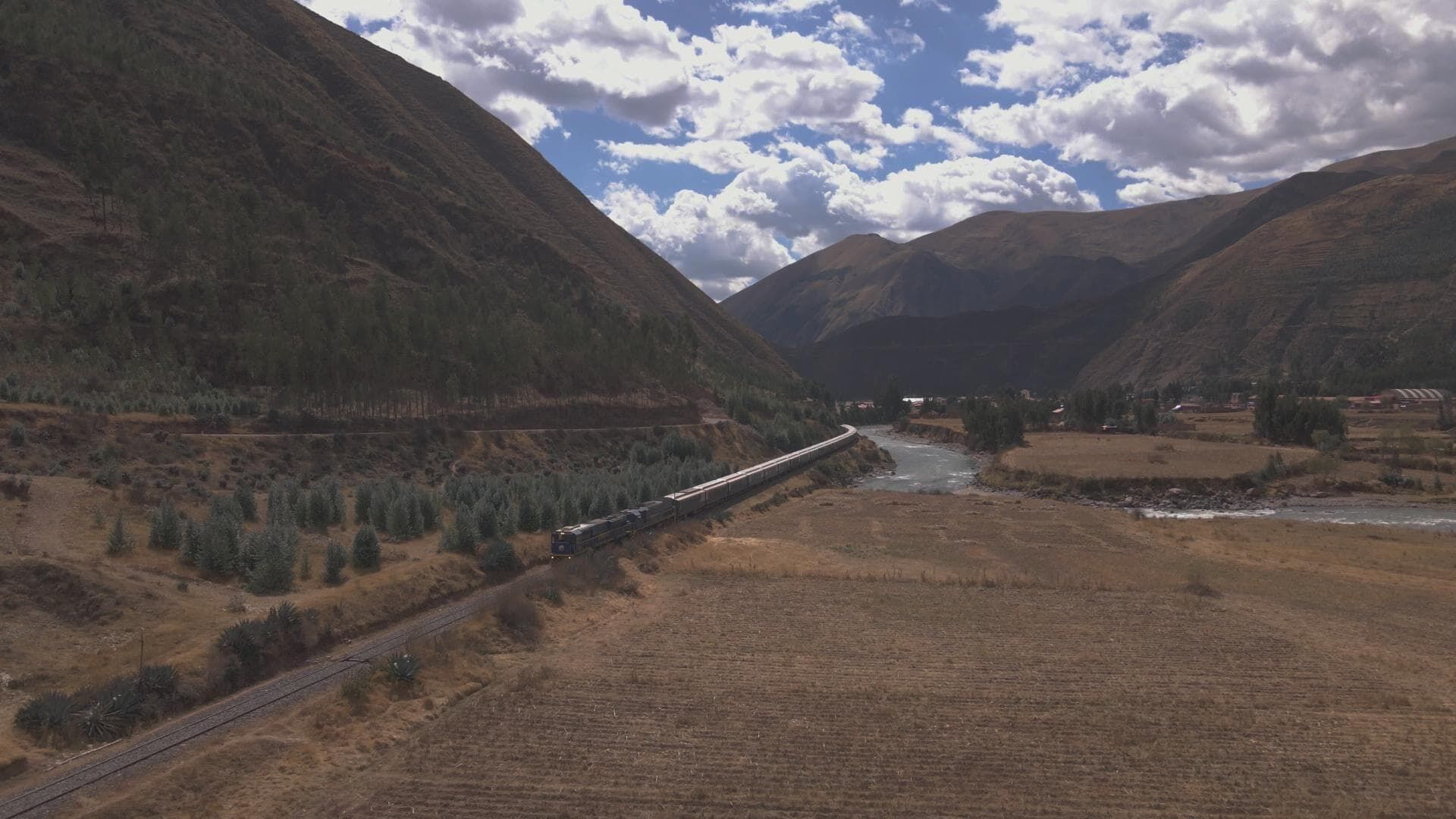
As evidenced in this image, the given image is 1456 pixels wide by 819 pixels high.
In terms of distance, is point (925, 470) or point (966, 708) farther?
point (925, 470)

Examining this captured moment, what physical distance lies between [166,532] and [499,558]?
11.6 metres

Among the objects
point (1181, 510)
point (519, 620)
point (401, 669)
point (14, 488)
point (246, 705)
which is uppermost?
point (14, 488)

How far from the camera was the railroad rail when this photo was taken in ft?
52.9

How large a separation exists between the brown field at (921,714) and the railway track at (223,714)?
4.49ft

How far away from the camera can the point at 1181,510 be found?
69.0 m

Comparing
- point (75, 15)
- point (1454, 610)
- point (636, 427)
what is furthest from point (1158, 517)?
point (75, 15)

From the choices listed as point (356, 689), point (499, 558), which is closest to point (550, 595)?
Result: point (499, 558)

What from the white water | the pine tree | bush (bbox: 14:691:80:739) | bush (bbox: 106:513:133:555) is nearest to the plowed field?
bush (bbox: 14:691:80:739)

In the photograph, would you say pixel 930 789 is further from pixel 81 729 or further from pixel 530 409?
pixel 530 409

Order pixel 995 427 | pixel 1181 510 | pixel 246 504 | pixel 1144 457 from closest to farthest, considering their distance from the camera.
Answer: pixel 246 504
pixel 1181 510
pixel 1144 457
pixel 995 427

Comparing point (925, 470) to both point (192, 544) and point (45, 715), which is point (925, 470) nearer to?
point (192, 544)

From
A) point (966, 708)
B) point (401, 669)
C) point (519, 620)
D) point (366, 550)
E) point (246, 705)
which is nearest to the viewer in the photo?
point (246, 705)

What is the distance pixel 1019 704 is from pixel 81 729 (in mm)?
20714

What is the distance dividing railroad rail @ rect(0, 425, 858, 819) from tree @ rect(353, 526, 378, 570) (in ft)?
13.2
